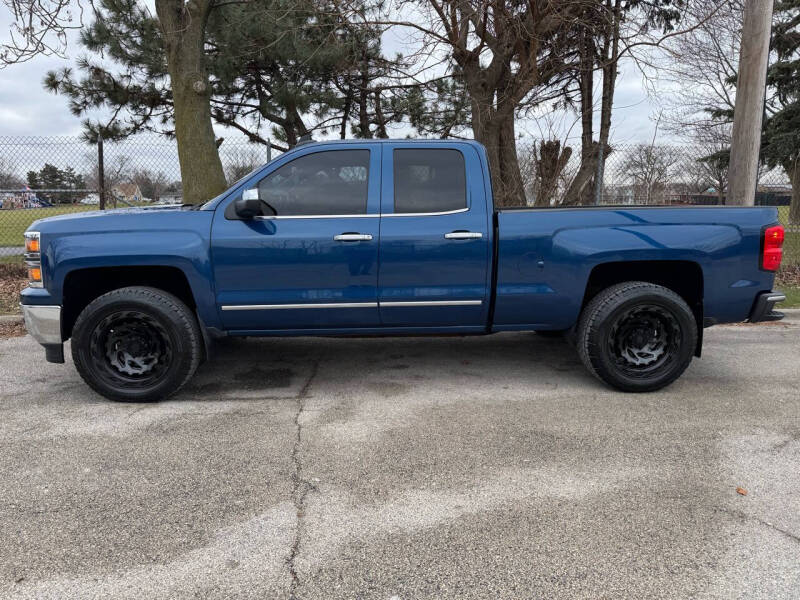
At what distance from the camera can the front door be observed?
4.13 m

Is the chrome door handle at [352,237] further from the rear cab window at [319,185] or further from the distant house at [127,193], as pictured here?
the distant house at [127,193]

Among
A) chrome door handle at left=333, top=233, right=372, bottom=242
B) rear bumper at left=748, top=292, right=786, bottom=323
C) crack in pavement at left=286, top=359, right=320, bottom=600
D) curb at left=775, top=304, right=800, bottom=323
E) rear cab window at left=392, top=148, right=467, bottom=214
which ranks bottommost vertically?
crack in pavement at left=286, top=359, right=320, bottom=600

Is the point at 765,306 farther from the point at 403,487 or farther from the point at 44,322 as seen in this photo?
the point at 44,322

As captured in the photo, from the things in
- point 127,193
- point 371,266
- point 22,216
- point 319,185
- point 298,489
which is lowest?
point 298,489

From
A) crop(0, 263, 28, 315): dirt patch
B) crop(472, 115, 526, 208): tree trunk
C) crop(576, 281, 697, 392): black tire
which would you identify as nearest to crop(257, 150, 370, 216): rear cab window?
Result: crop(576, 281, 697, 392): black tire

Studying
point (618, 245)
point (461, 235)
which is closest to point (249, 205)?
point (461, 235)

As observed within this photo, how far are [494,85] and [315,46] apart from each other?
359 centimetres

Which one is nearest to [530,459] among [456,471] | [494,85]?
[456,471]

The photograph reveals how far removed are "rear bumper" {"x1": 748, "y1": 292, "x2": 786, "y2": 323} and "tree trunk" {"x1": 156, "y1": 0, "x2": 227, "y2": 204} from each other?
24.9ft

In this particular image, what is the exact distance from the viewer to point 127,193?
9680mm

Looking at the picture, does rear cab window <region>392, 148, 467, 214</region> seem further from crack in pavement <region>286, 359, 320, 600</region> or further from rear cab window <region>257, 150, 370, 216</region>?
crack in pavement <region>286, 359, 320, 600</region>

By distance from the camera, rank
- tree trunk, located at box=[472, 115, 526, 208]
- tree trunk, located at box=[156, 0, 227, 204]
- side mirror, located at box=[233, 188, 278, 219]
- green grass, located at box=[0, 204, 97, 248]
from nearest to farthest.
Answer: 1. side mirror, located at box=[233, 188, 278, 219]
2. tree trunk, located at box=[156, 0, 227, 204]
3. green grass, located at box=[0, 204, 97, 248]
4. tree trunk, located at box=[472, 115, 526, 208]

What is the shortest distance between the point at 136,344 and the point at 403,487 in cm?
249

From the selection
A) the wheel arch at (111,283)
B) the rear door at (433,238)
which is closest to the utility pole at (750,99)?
the rear door at (433,238)
